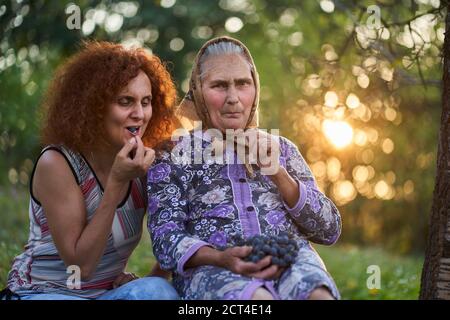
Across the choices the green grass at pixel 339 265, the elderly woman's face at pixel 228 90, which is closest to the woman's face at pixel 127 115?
the elderly woman's face at pixel 228 90

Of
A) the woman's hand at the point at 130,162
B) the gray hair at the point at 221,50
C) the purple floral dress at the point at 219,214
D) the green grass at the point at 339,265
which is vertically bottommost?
the green grass at the point at 339,265

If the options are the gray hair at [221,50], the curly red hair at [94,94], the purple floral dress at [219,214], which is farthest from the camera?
the gray hair at [221,50]

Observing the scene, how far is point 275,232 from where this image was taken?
2900 mm

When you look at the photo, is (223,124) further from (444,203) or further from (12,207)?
(12,207)

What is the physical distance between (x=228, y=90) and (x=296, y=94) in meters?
8.99

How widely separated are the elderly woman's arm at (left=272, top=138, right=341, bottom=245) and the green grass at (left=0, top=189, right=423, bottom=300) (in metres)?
2.30

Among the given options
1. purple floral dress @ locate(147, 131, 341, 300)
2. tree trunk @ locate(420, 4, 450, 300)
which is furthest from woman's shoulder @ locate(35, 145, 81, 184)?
tree trunk @ locate(420, 4, 450, 300)

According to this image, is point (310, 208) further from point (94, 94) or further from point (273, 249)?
point (94, 94)

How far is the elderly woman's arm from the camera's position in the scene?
2.87m

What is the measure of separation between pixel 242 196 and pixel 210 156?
26 centimetres

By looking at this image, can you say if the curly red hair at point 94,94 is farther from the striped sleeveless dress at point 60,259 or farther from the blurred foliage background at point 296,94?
the blurred foliage background at point 296,94

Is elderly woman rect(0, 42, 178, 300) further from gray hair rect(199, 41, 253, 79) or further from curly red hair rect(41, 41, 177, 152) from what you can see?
gray hair rect(199, 41, 253, 79)

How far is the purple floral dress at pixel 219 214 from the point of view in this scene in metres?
2.71

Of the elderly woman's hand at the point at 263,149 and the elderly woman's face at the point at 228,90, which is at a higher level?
the elderly woman's face at the point at 228,90
